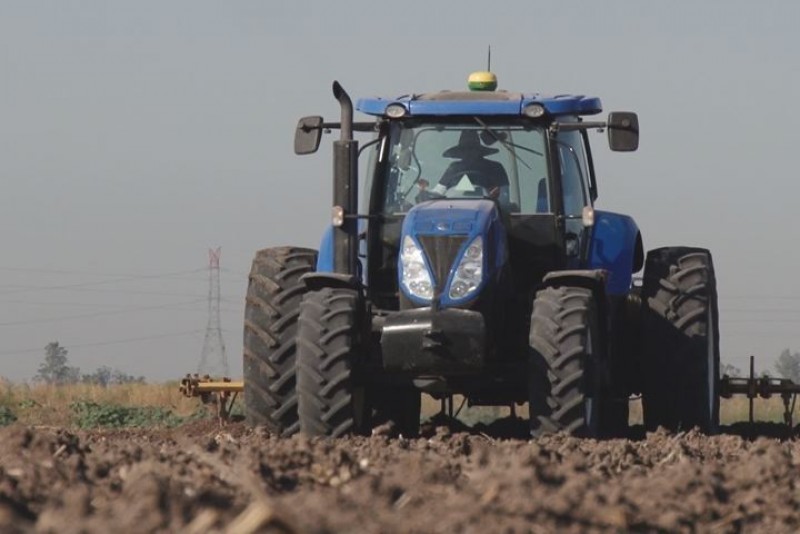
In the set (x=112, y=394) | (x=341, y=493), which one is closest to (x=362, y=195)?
(x=341, y=493)

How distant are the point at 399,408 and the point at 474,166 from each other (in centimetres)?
197

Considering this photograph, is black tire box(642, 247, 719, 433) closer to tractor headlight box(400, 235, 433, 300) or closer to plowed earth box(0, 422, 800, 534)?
tractor headlight box(400, 235, 433, 300)

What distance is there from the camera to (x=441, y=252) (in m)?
10.1

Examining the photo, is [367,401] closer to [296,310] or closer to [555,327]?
[296,310]

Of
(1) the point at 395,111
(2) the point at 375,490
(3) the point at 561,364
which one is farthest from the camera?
(1) the point at 395,111

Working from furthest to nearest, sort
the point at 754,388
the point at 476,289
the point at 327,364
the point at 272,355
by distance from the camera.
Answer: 1. the point at 754,388
2. the point at 272,355
3. the point at 476,289
4. the point at 327,364

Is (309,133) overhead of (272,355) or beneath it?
overhead

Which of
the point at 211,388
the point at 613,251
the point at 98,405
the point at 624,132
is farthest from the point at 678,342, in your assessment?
the point at 98,405

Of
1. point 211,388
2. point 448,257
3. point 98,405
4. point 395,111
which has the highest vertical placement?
point 395,111

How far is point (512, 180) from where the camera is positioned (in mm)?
11008

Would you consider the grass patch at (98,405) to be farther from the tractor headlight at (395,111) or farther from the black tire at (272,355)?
the tractor headlight at (395,111)

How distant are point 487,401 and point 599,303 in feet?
4.00

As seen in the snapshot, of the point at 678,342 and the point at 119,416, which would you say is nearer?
the point at 678,342

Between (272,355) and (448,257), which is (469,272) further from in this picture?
(272,355)
